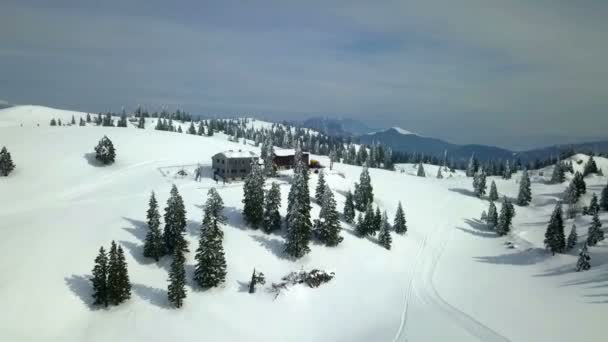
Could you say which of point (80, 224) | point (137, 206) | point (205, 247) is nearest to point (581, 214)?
point (205, 247)

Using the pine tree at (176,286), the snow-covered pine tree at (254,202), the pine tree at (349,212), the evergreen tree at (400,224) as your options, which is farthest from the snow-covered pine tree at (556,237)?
the pine tree at (176,286)

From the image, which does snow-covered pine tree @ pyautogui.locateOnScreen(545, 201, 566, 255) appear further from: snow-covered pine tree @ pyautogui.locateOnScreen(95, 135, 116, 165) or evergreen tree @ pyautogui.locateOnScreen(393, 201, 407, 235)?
snow-covered pine tree @ pyautogui.locateOnScreen(95, 135, 116, 165)

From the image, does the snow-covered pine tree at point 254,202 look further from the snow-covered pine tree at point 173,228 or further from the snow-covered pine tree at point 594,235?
the snow-covered pine tree at point 594,235

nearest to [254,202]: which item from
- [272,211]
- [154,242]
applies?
[272,211]

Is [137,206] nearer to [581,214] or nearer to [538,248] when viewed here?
[538,248]

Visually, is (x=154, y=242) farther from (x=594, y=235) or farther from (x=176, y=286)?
(x=594, y=235)
